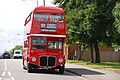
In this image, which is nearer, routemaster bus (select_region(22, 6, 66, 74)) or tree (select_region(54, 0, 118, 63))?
routemaster bus (select_region(22, 6, 66, 74))

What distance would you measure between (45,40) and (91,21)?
15039mm

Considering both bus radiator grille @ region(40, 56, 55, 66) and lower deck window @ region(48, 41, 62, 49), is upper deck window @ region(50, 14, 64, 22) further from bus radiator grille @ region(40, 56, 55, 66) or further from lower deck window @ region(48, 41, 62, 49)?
bus radiator grille @ region(40, 56, 55, 66)

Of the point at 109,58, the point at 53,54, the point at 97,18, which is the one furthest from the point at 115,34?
the point at 109,58

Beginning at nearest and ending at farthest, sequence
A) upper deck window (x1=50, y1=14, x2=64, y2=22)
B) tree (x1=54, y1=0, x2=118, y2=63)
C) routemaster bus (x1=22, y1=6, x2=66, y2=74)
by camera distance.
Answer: routemaster bus (x1=22, y1=6, x2=66, y2=74)
upper deck window (x1=50, y1=14, x2=64, y2=22)
tree (x1=54, y1=0, x2=118, y2=63)

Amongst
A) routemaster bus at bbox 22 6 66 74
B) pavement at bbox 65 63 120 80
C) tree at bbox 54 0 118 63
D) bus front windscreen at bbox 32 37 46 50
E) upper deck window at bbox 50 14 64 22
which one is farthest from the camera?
tree at bbox 54 0 118 63

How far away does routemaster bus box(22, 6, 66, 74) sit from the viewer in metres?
26.9

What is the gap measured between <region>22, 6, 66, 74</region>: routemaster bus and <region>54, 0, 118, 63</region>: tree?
14021 mm

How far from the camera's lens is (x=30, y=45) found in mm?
27078

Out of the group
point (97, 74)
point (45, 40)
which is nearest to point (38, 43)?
point (45, 40)

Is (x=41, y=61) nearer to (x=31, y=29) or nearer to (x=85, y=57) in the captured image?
(x=31, y=29)

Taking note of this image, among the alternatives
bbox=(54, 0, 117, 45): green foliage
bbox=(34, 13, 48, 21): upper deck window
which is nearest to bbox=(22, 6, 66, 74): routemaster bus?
bbox=(34, 13, 48, 21): upper deck window

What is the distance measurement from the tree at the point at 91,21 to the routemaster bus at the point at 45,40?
46.0 feet

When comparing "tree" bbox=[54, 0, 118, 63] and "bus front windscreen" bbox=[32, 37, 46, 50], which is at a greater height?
"tree" bbox=[54, 0, 118, 63]

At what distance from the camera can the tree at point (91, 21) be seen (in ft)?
135
